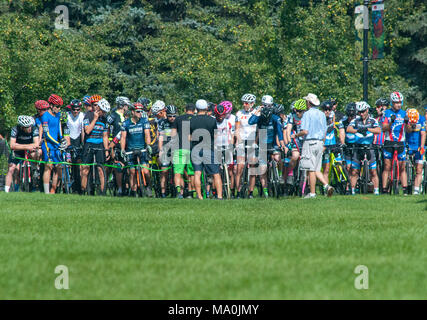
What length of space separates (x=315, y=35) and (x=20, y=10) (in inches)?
669

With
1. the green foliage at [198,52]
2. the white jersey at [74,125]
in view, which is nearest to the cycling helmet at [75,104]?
the white jersey at [74,125]

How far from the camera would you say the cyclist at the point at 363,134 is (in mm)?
21109

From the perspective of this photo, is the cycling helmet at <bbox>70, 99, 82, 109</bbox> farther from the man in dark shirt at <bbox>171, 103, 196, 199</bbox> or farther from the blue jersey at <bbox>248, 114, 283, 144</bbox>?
the blue jersey at <bbox>248, 114, 283, 144</bbox>

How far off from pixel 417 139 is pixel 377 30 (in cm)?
595

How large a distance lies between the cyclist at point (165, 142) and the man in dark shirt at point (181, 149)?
0.74 m

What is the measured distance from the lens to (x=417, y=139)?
21.9 m

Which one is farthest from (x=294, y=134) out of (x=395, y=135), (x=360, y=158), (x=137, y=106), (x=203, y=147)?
(x=137, y=106)

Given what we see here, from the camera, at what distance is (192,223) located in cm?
1325

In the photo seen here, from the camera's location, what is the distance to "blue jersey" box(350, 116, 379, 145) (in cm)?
2123

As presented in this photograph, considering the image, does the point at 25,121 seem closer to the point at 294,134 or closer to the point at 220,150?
the point at 220,150

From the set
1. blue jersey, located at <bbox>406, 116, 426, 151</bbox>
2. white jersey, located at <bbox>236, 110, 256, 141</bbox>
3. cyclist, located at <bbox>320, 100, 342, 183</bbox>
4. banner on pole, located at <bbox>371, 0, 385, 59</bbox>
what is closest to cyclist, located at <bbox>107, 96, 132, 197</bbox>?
white jersey, located at <bbox>236, 110, 256, 141</bbox>

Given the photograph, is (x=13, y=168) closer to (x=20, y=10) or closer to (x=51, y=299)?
(x=51, y=299)
